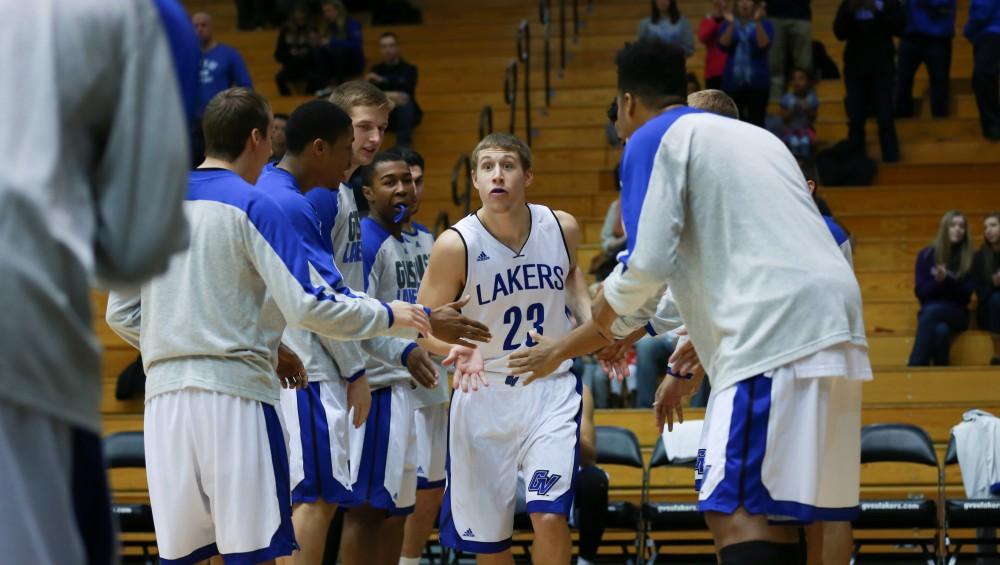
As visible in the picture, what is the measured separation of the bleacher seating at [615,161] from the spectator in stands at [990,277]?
149mm

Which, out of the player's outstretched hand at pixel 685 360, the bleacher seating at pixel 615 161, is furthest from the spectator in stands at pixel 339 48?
the player's outstretched hand at pixel 685 360

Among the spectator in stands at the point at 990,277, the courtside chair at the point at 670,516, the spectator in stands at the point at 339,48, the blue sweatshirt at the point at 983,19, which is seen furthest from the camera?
the spectator in stands at the point at 339,48

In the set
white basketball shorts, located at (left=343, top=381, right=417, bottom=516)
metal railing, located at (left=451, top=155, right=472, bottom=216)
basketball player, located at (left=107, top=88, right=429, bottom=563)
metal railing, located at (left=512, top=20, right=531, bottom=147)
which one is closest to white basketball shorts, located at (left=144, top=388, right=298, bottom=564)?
basketball player, located at (left=107, top=88, right=429, bottom=563)

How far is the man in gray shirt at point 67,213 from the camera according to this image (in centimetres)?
221

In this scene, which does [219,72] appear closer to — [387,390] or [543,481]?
[387,390]

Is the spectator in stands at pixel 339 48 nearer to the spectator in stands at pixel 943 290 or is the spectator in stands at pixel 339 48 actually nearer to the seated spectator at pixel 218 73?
the seated spectator at pixel 218 73

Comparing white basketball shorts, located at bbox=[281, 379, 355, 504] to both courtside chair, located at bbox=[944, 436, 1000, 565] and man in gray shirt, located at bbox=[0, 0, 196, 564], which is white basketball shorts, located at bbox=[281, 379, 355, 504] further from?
courtside chair, located at bbox=[944, 436, 1000, 565]

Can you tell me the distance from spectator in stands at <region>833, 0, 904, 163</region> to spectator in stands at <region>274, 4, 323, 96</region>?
20.0 ft

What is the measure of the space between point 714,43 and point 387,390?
338 inches

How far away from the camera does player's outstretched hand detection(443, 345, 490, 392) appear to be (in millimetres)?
6082

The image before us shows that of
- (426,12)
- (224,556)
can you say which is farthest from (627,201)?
(426,12)

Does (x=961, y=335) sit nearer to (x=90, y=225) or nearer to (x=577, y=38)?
(x=577, y=38)

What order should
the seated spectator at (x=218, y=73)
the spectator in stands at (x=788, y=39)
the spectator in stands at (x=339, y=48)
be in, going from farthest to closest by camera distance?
the spectator in stands at (x=339, y=48) < the spectator in stands at (x=788, y=39) < the seated spectator at (x=218, y=73)

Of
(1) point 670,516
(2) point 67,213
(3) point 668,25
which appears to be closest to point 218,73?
(3) point 668,25
